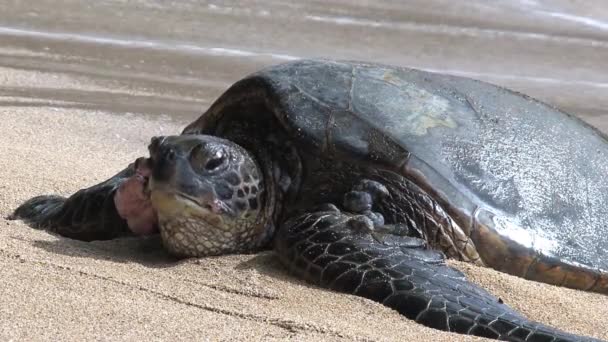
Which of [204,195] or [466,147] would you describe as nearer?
[204,195]

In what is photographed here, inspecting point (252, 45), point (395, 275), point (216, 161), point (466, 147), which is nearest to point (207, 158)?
point (216, 161)

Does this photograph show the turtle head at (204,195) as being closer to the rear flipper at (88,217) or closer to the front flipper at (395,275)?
the front flipper at (395,275)

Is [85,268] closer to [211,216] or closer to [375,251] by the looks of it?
[211,216]

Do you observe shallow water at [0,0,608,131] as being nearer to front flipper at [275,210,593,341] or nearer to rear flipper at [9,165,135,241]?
rear flipper at [9,165,135,241]

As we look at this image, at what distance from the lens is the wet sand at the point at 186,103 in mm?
3445

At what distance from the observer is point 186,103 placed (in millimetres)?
8422

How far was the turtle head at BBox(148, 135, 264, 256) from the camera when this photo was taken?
412 centimetres

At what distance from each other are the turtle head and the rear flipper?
50 cm

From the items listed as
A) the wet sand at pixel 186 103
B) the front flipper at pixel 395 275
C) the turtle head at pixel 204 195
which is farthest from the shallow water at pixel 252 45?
the front flipper at pixel 395 275

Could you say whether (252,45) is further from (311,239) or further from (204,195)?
(311,239)

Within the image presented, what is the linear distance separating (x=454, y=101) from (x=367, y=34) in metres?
7.56

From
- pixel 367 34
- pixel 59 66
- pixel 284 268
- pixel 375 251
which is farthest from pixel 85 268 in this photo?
pixel 367 34

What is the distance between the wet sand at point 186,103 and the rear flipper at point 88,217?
0.15 metres

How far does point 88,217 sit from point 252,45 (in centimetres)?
640
